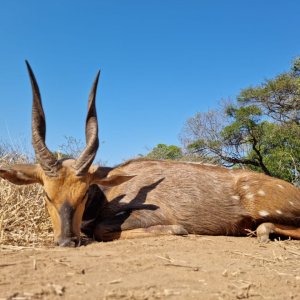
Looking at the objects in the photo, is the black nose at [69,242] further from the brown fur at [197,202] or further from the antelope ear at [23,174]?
the antelope ear at [23,174]

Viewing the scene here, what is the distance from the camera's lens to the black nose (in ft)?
13.9

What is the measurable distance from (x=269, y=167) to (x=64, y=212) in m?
15.5

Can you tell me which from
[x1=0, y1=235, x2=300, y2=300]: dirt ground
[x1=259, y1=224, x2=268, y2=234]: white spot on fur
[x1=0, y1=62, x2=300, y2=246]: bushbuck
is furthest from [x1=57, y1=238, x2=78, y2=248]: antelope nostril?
[x1=259, y1=224, x2=268, y2=234]: white spot on fur

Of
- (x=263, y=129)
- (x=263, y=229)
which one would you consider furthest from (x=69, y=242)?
(x=263, y=129)

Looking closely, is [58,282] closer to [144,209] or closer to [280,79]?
[144,209]

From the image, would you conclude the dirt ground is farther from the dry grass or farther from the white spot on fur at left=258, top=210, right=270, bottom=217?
the white spot on fur at left=258, top=210, right=270, bottom=217

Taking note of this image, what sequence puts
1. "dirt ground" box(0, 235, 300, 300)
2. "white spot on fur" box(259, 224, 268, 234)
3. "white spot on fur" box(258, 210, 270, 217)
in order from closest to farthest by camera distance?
"dirt ground" box(0, 235, 300, 300) < "white spot on fur" box(259, 224, 268, 234) < "white spot on fur" box(258, 210, 270, 217)

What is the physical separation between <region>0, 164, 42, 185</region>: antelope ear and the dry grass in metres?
0.44

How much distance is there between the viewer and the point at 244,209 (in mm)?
5594

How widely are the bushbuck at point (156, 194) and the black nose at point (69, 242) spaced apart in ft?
1.26

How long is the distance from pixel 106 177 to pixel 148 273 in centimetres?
249

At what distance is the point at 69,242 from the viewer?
4285 mm

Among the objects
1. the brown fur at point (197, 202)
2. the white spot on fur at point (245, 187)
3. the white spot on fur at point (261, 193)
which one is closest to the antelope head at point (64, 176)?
the brown fur at point (197, 202)

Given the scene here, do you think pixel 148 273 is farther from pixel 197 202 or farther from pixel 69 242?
pixel 197 202
